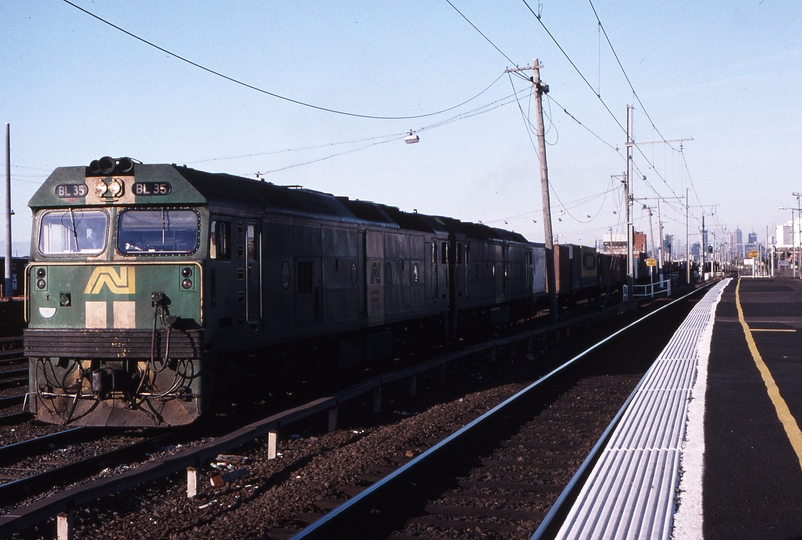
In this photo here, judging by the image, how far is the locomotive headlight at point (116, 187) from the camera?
34.8ft

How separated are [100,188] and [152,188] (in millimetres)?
753

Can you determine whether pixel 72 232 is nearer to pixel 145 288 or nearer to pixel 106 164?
pixel 106 164

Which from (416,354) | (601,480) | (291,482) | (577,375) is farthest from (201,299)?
(416,354)

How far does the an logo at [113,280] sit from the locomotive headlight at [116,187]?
1.00 metres

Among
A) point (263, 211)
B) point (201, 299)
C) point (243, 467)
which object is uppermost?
point (263, 211)

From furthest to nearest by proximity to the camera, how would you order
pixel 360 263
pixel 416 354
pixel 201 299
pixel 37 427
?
pixel 416 354, pixel 360 263, pixel 37 427, pixel 201 299

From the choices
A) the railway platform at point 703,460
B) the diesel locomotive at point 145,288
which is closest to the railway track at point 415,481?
the railway platform at point 703,460

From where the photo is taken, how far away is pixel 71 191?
35.4 feet

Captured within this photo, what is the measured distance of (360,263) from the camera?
15938 mm

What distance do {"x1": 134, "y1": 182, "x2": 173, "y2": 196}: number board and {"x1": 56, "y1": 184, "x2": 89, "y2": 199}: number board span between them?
2.48 ft

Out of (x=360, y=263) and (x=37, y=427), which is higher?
(x=360, y=263)

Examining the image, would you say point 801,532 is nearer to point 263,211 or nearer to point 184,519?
point 184,519

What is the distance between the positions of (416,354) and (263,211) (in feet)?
30.6

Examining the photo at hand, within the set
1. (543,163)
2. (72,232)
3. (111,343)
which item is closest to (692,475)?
(111,343)
